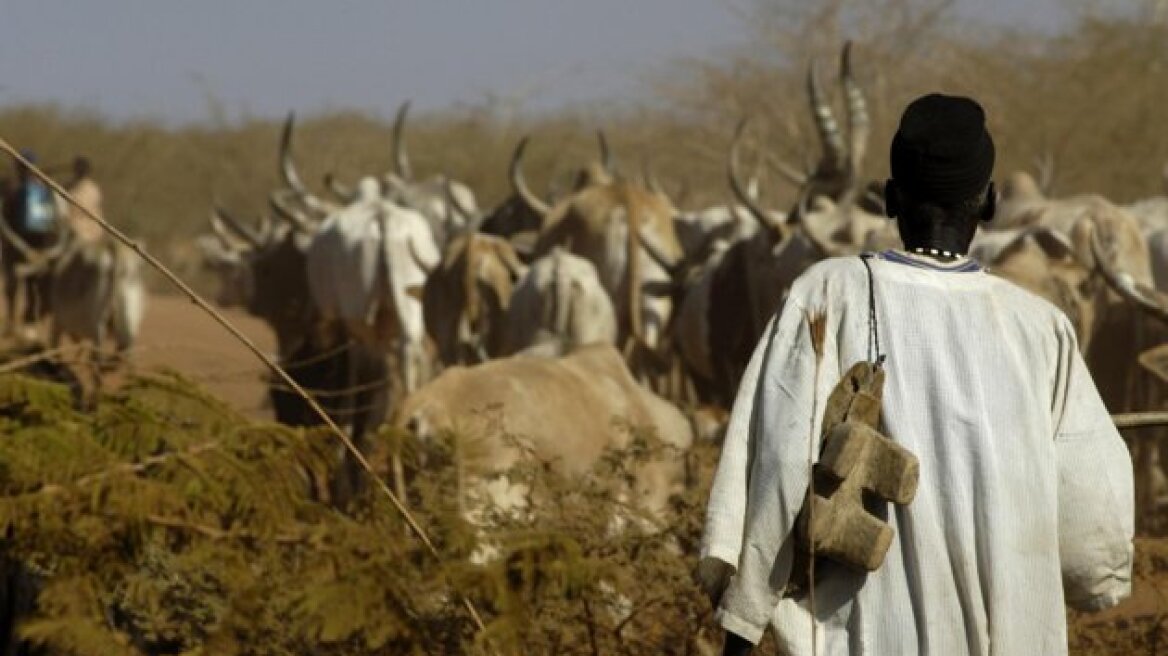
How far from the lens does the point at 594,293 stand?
14.0 meters

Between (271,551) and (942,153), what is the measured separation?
2.17m

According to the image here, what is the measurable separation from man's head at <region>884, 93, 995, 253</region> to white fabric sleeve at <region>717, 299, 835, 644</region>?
275 mm

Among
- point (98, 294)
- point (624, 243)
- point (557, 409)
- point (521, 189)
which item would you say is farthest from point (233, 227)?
point (557, 409)

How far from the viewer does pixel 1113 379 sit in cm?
1298

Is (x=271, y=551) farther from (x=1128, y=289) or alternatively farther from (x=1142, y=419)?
(x=1128, y=289)

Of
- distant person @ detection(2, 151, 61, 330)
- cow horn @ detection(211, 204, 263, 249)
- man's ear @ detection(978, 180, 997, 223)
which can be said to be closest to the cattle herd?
distant person @ detection(2, 151, 61, 330)

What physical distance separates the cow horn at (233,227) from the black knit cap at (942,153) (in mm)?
18564

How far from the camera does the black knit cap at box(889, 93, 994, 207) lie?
12.7 feet

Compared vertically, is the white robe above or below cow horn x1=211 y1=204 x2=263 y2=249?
above

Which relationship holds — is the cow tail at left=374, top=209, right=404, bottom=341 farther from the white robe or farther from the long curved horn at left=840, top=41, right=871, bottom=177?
the white robe

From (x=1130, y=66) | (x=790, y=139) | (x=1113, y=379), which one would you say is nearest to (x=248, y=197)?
(x=790, y=139)

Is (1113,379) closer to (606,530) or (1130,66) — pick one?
(606,530)

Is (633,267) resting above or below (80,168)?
above

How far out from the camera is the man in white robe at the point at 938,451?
3791 mm
